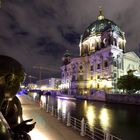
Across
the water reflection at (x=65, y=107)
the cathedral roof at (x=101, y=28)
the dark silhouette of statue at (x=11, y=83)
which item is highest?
the cathedral roof at (x=101, y=28)

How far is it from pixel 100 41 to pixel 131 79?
34.8 m

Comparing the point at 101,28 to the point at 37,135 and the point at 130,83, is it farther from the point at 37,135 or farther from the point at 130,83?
the point at 37,135

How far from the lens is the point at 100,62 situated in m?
79.0

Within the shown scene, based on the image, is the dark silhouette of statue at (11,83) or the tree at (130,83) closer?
the dark silhouette of statue at (11,83)

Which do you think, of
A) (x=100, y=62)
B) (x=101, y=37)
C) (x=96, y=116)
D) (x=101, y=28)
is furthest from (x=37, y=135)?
(x=101, y=28)

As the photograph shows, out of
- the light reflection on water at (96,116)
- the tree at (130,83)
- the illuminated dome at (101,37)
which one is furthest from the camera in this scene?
the illuminated dome at (101,37)

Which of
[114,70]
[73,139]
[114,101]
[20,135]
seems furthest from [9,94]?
[114,70]

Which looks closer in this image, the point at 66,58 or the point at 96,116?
the point at 96,116

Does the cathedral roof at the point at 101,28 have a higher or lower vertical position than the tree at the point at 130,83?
higher

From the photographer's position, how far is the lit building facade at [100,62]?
73.3m

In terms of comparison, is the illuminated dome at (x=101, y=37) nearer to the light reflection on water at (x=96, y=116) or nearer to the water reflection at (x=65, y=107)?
the water reflection at (x=65, y=107)

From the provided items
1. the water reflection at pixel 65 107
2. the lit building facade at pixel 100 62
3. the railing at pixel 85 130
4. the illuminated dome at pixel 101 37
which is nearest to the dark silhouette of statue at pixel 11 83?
the railing at pixel 85 130

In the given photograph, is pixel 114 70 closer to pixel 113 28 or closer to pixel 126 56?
pixel 126 56

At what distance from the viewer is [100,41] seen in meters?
86.2
